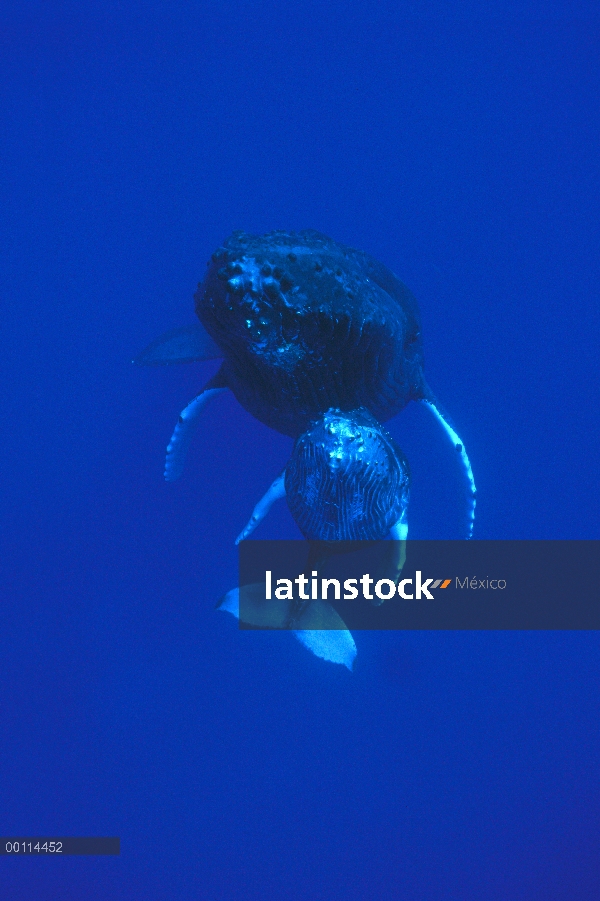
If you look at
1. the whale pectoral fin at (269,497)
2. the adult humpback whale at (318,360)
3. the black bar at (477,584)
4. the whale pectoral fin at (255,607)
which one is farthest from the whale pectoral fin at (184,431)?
the whale pectoral fin at (255,607)

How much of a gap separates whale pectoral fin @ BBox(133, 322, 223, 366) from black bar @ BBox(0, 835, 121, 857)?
18.0 feet

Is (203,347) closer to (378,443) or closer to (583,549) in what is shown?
(378,443)

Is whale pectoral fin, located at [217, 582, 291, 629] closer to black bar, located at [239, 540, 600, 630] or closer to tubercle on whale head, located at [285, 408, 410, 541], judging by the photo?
black bar, located at [239, 540, 600, 630]

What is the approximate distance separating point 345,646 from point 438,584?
1.85 m

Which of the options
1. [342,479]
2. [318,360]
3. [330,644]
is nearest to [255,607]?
[330,644]

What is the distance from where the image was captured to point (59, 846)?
272 inches

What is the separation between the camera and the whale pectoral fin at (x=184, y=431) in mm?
5443

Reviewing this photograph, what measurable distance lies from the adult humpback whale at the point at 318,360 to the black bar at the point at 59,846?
182 inches

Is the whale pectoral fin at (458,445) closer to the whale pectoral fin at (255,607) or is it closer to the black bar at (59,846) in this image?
the whale pectoral fin at (255,607)

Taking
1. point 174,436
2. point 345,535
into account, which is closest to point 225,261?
point 345,535

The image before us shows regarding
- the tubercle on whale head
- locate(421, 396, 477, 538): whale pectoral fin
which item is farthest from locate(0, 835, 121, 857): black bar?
locate(421, 396, 477, 538): whale pectoral fin

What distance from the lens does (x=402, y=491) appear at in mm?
4625

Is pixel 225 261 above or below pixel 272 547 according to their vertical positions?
above

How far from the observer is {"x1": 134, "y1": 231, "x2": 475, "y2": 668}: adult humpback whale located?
12.4 ft
